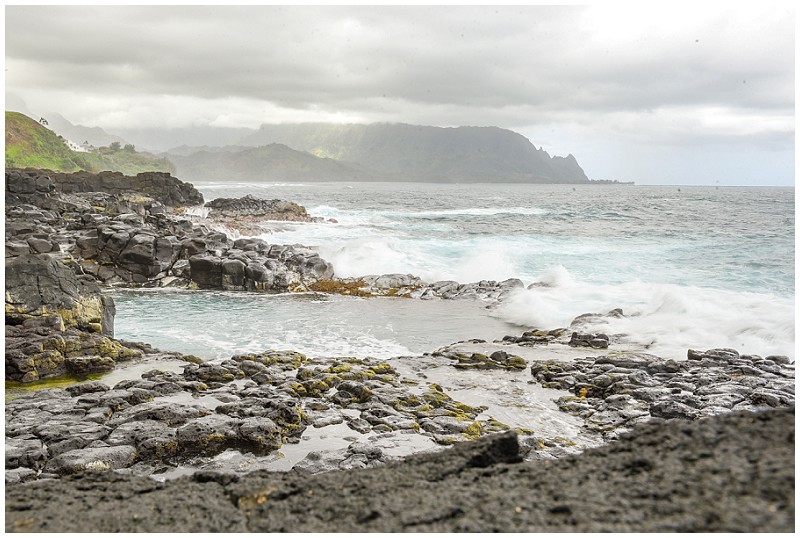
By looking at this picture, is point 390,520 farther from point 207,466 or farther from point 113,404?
point 113,404

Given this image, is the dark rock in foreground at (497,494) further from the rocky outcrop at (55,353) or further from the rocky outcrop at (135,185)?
the rocky outcrop at (135,185)

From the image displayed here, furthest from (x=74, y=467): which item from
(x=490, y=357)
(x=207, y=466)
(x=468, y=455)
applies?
(x=490, y=357)

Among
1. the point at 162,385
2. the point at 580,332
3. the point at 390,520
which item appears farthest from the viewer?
the point at 580,332

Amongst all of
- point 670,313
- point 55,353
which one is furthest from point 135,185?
point 670,313

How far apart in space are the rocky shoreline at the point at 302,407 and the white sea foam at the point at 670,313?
1249mm


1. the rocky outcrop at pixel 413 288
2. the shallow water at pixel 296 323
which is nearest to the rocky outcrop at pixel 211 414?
the shallow water at pixel 296 323

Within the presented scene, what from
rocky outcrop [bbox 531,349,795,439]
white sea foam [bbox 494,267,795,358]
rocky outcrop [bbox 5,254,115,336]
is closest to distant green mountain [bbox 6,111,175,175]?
rocky outcrop [bbox 5,254,115,336]

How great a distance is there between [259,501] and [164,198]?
214ft

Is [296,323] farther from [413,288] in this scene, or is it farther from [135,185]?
[135,185]

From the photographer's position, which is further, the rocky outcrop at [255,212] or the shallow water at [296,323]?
the rocky outcrop at [255,212]

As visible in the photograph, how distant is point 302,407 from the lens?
10391mm

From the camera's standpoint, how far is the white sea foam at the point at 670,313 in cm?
1623

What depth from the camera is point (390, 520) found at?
111 inches

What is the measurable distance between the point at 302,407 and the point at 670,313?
14.5 m
